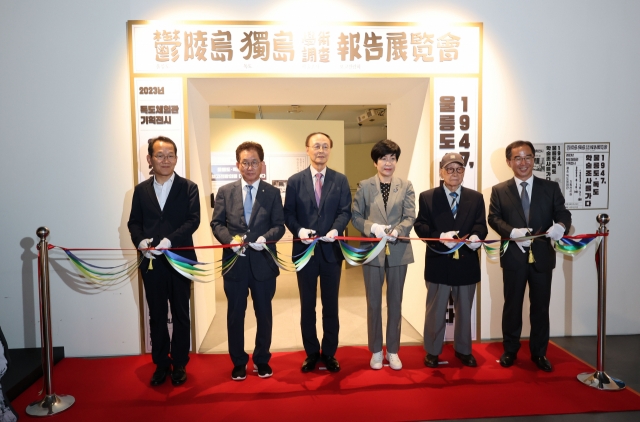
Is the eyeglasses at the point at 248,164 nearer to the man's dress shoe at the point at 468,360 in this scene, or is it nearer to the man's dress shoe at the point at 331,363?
the man's dress shoe at the point at 331,363

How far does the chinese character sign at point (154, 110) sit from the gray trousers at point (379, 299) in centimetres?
207

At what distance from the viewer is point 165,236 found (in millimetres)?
3062

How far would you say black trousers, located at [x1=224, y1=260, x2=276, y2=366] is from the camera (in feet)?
10.1

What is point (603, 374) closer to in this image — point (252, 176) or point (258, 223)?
point (258, 223)

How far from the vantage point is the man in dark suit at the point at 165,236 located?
3.06 m

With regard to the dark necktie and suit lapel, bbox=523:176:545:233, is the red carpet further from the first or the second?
the dark necktie

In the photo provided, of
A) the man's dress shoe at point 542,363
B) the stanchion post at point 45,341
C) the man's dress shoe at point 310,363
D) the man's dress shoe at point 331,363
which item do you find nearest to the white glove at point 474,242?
the man's dress shoe at point 542,363

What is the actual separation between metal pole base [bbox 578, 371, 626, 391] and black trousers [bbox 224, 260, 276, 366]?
2413 mm

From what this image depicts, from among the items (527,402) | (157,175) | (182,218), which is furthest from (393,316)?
(157,175)

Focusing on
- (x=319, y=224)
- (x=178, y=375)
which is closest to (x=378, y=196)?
(x=319, y=224)

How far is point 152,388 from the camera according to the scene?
10.0 ft

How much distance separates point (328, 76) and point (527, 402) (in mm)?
3052

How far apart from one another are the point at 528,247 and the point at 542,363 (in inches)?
37.0

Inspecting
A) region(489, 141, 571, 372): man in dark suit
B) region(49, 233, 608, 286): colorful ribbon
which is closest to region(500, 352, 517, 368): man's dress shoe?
region(489, 141, 571, 372): man in dark suit
